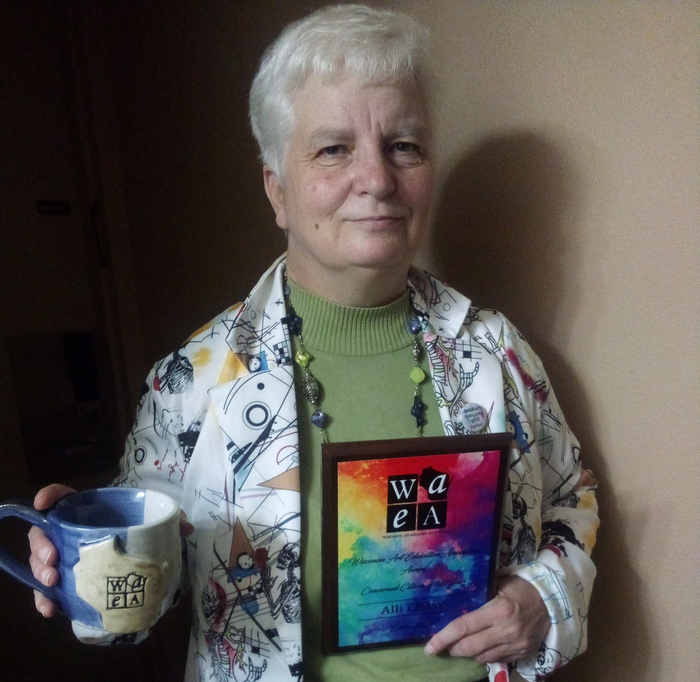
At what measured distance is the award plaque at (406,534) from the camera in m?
0.66

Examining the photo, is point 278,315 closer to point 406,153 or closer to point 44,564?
point 406,153

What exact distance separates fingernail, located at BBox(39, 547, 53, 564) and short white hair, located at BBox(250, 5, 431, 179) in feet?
1.93

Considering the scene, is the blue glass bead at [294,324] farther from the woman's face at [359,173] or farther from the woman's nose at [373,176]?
the woman's nose at [373,176]

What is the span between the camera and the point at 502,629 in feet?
2.47

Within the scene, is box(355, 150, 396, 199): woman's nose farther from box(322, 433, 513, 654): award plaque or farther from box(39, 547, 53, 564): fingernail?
box(39, 547, 53, 564): fingernail

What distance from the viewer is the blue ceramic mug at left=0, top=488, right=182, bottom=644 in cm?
53

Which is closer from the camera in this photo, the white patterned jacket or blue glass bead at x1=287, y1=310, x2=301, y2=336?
the white patterned jacket

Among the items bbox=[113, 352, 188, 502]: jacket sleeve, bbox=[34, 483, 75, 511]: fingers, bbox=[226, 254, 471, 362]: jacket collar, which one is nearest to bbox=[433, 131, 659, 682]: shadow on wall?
bbox=[226, 254, 471, 362]: jacket collar

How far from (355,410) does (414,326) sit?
18 centimetres

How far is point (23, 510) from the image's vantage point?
0.58m

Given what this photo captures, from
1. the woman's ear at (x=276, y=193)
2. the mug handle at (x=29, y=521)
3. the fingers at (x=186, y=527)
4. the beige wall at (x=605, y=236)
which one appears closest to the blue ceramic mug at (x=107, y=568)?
the mug handle at (x=29, y=521)

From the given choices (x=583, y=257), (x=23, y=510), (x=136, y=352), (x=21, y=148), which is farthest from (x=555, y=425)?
(x=21, y=148)

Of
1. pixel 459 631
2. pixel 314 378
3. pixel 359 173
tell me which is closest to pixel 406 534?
pixel 459 631

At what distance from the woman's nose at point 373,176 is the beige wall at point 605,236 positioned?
0.33 metres
